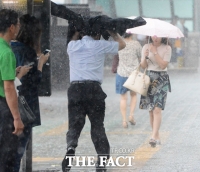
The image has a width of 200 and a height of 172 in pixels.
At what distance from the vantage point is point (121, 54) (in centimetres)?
998

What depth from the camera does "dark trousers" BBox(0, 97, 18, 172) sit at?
529cm

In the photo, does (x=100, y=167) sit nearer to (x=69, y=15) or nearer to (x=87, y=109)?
(x=87, y=109)

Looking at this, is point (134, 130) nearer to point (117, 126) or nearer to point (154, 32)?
point (117, 126)

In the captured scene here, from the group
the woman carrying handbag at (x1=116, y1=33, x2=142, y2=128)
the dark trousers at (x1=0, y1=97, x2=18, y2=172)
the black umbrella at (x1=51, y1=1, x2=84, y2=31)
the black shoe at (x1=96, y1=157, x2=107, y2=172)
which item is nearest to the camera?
the dark trousers at (x1=0, y1=97, x2=18, y2=172)

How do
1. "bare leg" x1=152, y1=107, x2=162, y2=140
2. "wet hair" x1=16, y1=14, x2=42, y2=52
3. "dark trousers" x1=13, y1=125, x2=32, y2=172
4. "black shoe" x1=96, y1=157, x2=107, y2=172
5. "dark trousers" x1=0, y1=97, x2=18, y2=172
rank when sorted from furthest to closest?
"bare leg" x1=152, y1=107, x2=162, y2=140 → "black shoe" x1=96, y1=157, x2=107, y2=172 → "wet hair" x1=16, y1=14, x2=42, y2=52 → "dark trousers" x1=13, y1=125, x2=32, y2=172 → "dark trousers" x1=0, y1=97, x2=18, y2=172

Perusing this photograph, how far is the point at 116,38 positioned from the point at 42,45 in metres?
0.73

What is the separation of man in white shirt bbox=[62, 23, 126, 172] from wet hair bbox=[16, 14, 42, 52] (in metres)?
0.78

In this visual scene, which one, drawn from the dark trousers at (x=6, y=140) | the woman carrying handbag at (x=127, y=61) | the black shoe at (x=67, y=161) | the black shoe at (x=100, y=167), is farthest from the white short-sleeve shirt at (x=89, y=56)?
the woman carrying handbag at (x=127, y=61)

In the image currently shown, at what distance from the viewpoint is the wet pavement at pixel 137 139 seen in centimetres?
730

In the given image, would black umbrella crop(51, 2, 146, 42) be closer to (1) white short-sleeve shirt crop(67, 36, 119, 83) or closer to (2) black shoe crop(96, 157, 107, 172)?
(1) white short-sleeve shirt crop(67, 36, 119, 83)

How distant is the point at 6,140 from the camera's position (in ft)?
17.7

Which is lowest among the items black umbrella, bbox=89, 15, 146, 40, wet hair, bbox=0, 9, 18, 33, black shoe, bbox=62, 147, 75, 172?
black shoe, bbox=62, 147, 75, 172

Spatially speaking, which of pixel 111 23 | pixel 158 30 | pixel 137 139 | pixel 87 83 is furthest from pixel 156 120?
pixel 111 23

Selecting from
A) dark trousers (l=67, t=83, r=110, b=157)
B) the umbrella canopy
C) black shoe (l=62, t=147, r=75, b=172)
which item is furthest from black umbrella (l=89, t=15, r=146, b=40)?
the umbrella canopy
